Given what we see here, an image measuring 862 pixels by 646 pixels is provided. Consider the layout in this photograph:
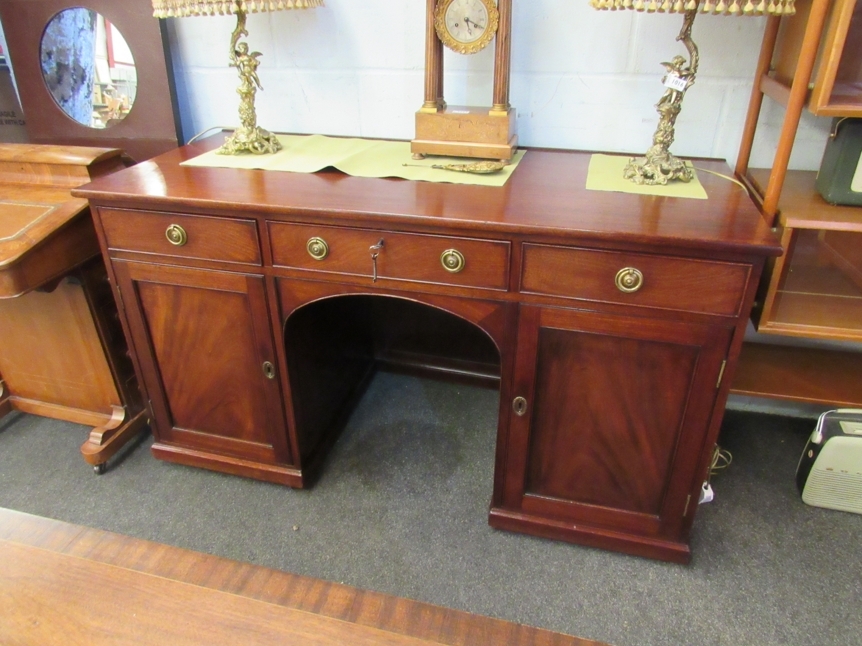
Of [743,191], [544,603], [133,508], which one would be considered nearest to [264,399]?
[133,508]

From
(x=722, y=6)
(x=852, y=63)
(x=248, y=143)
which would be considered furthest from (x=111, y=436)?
(x=852, y=63)

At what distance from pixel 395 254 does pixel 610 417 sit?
611 mm

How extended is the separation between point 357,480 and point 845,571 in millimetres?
1292

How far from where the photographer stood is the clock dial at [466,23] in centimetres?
135

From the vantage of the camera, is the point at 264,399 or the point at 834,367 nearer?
the point at 264,399

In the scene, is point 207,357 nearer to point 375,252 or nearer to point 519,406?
point 375,252

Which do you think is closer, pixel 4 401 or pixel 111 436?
pixel 111 436

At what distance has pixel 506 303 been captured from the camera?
123cm

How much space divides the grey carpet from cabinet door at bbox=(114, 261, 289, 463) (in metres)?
0.15

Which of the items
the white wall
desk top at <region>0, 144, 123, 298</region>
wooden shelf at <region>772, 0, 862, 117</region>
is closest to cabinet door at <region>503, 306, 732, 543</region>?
wooden shelf at <region>772, 0, 862, 117</region>

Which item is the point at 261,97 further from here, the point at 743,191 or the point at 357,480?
the point at 743,191

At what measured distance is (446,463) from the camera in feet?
5.92

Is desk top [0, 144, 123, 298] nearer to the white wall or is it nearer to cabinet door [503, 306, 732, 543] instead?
the white wall

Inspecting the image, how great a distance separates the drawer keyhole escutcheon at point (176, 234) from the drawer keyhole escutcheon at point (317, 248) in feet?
1.00
